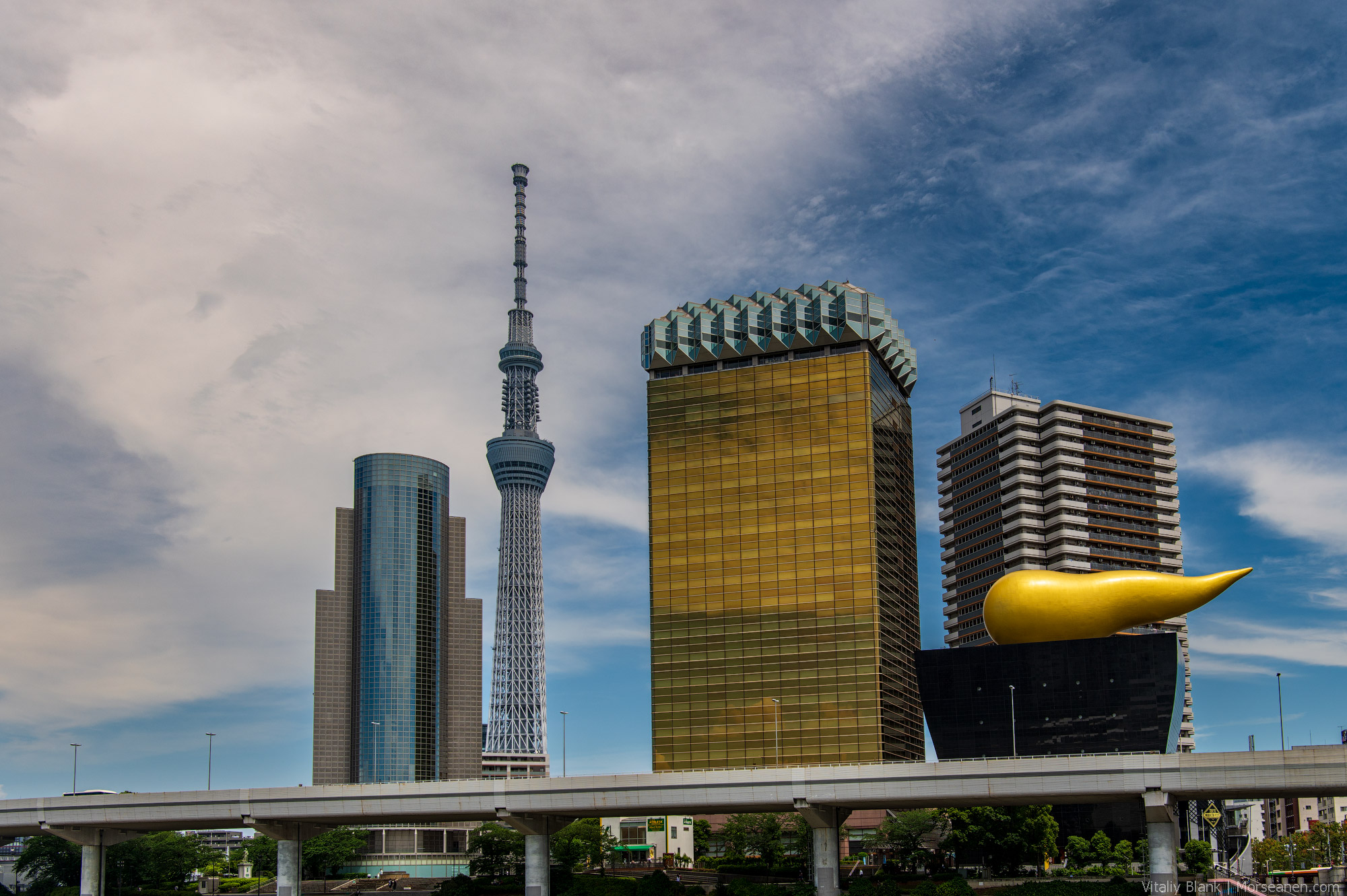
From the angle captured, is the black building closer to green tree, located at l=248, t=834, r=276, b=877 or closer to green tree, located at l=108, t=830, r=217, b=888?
green tree, located at l=108, t=830, r=217, b=888

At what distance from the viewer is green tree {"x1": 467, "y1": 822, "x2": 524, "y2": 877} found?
14725 cm

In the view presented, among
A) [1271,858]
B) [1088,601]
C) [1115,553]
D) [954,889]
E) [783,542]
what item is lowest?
[1271,858]

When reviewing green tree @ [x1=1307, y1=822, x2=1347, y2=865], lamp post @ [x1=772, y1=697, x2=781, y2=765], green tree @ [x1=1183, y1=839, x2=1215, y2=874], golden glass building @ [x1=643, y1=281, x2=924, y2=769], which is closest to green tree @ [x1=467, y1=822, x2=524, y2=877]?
golden glass building @ [x1=643, y1=281, x2=924, y2=769]

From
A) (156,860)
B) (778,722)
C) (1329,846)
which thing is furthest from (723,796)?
(1329,846)

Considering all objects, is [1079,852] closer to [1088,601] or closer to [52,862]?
[1088,601]

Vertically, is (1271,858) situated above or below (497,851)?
below

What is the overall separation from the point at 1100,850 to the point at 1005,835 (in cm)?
2646

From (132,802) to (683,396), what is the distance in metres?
89.9

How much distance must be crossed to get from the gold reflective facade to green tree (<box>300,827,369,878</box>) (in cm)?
4471

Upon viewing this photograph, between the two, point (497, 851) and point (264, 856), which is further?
point (264, 856)

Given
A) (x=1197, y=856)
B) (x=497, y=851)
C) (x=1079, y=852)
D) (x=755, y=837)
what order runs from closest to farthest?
(x=1197, y=856), (x=1079, y=852), (x=497, y=851), (x=755, y=837)

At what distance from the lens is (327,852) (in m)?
170

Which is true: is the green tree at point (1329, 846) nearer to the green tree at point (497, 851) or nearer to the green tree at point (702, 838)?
the green tree at point (702, 838)

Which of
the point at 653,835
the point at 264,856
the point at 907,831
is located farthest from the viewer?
the point at 653,835
